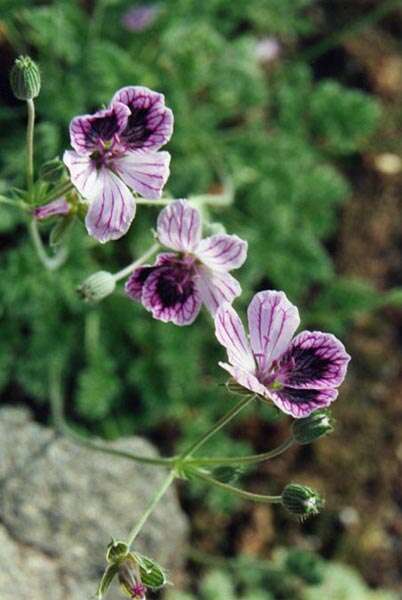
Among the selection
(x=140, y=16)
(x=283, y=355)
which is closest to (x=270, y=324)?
(x=283, y=355)

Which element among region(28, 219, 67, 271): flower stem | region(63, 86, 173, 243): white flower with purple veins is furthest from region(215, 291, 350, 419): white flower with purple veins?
region(28, 219, 67, 271): flower stem

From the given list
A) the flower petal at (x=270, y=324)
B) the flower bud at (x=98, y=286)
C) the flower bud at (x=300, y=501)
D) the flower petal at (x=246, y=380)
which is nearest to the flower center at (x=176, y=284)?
the flower bud at (x=98, y=286)

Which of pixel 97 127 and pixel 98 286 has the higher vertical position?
pixel 97 127

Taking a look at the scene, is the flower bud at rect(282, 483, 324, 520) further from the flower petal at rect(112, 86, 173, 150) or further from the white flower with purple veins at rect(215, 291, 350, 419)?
the flower petal at rect(112, 86, 173, 150)

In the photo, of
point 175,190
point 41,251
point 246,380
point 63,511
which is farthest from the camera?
point 175,190

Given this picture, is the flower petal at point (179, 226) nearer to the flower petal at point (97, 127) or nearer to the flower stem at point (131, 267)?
the flower stem at point (131, 267)

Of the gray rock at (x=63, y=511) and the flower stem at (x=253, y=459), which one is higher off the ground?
the flower stem at (x=253, y=459)

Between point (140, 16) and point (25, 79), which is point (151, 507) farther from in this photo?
point (140, 16)

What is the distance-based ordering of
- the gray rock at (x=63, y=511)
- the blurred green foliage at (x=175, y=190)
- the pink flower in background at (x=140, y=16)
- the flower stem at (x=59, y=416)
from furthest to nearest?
the pink flower in background at (x=140, y=16) → the blurred green foliage at (x=175, y=190) → the gray rock at (x=63, y=511) → the flower stem at (x=59, y=416)
